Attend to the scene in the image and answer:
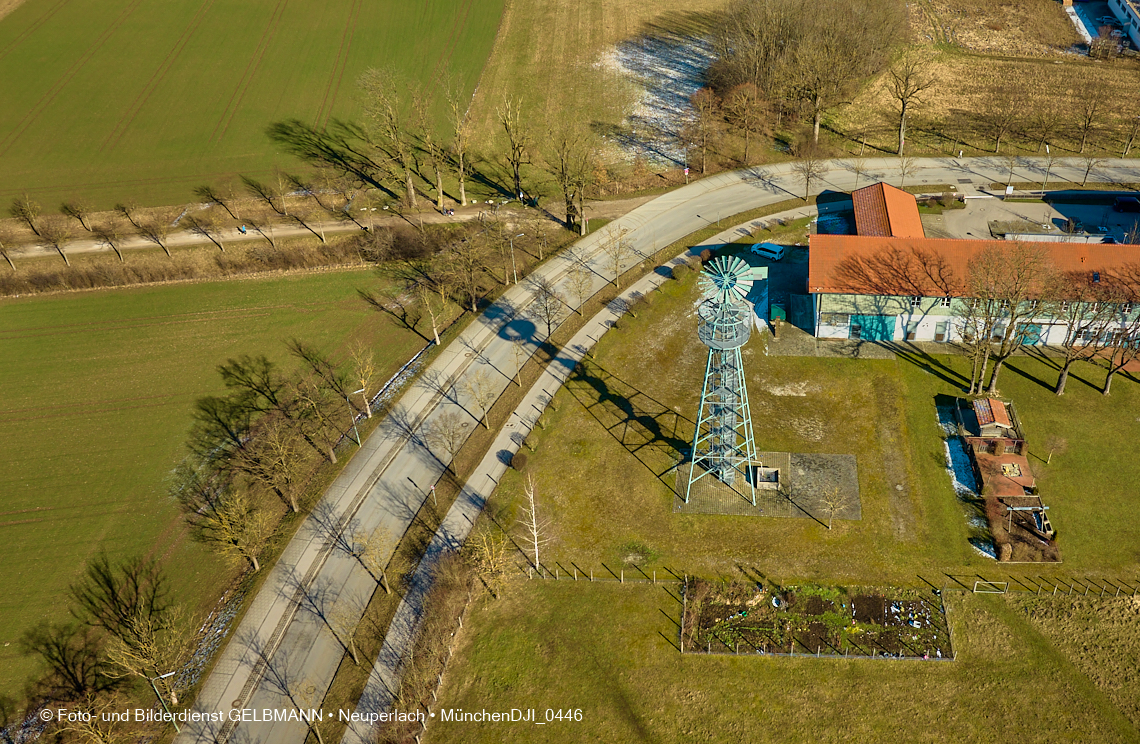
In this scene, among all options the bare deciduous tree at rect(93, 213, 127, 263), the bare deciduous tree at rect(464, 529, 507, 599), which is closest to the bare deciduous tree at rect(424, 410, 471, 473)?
the bare deciduous tree at rect(464, 529, 507, 599)

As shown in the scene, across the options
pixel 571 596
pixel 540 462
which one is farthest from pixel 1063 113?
pixel 571 596

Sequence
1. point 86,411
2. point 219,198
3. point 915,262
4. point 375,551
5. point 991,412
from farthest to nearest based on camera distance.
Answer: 1. point 219,198
2. point 86,411
3. point 915,262
4. point 991,412
5. point 375,551

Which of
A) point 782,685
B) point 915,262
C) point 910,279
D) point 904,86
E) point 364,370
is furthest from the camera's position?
point 904,86

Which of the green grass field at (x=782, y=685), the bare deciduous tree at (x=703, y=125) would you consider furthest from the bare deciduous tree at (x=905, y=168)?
the green grass field at (x=782, y=685)

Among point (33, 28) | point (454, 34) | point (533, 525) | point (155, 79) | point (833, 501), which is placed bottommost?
point (833, 501)

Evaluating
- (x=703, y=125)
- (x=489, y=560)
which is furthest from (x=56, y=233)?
(x=703, y=125)

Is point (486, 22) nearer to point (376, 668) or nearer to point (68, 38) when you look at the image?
point (68, 38)

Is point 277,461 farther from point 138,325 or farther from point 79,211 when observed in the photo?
point 79,211

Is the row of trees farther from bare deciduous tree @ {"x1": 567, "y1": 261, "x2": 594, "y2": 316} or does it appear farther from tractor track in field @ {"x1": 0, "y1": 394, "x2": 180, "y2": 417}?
bare deciduous tree @ {"x1": 567, "y1": 261, "x2": 594, "y2": 316}
